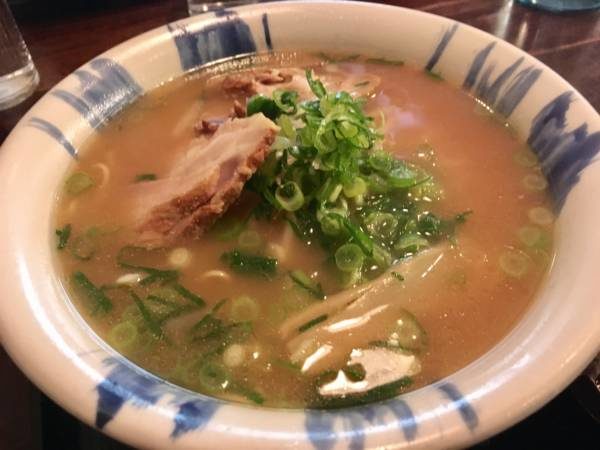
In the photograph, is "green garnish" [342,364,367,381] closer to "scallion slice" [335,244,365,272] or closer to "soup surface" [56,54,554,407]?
"soup surface" [56,54,554,407]

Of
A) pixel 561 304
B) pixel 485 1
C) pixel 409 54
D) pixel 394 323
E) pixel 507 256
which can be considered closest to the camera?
pixel 561 304

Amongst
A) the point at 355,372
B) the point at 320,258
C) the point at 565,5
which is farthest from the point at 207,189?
the point at 565,5

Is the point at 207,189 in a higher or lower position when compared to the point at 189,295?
higher

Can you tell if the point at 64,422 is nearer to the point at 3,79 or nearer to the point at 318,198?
the point at 318,198

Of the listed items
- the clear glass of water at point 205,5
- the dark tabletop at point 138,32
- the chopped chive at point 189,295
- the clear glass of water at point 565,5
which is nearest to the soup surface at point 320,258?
the chopped chive at point 189,295

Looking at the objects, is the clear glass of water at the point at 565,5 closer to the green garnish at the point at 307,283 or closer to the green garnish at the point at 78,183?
the green garnish at the point at 307,283

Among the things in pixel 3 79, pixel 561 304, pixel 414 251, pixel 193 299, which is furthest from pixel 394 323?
pixel 3 79

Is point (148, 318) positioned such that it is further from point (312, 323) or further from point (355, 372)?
point (355, 372)

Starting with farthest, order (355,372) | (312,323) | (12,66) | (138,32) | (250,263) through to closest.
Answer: (138,32) → (12,66) → (250,263) → (312,323) → (355,372)
